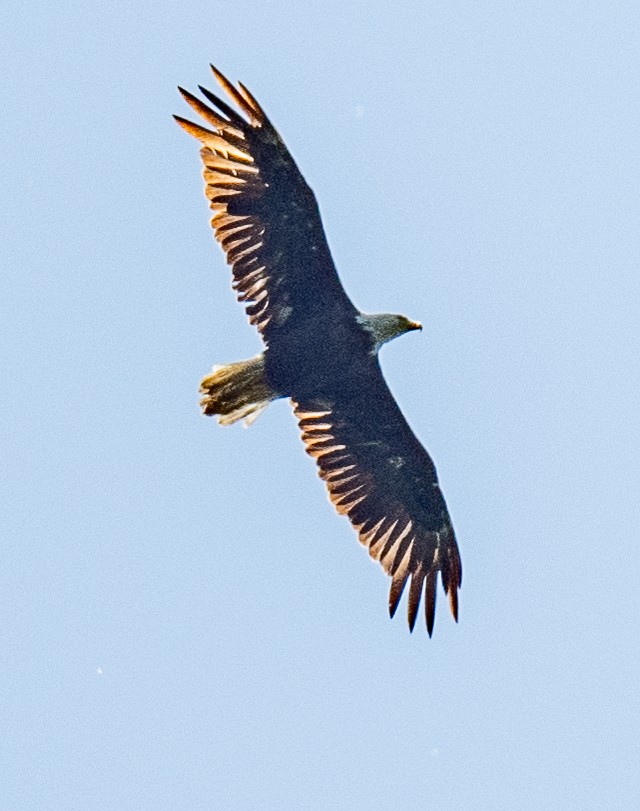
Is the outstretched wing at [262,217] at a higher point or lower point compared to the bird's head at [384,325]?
higher

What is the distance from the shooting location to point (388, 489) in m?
15.7

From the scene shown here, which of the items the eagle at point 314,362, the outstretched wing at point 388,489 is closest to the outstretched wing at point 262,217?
the eagle at point 314,362

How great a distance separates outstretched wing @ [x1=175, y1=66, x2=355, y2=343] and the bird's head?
0.65 ft

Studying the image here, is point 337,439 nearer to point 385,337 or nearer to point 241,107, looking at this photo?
point 385,337

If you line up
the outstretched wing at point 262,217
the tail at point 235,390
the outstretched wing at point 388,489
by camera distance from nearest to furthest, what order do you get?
the outstretched wing at point 262,217 < the tail at point 235,390 < the outstretched wing at point 388,489

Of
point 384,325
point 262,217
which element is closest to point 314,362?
point 384,325

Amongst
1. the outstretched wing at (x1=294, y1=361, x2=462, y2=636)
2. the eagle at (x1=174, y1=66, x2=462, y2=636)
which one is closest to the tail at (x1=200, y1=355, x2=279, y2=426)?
the eagle at (x1=174, y1=66, x2=462, y2=636)

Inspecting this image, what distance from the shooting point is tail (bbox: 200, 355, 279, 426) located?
48.2 ft

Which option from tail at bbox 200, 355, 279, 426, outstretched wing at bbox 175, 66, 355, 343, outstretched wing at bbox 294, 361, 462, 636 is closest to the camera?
outstretched wing at bbox 175, 66, 355, 343

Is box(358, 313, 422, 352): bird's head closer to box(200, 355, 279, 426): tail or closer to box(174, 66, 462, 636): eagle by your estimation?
box(174, 66, 462, 636): eagle

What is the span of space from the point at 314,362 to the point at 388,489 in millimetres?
1497

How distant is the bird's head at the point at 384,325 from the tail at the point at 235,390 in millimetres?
917

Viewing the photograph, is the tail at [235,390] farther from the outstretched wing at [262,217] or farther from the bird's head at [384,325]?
the bird's head at [384,325]

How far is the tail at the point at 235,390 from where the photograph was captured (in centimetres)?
1470
